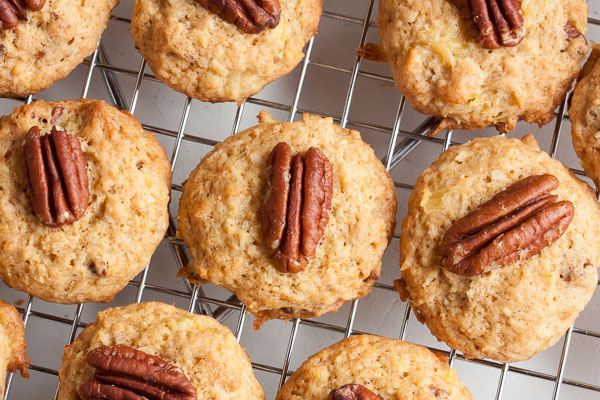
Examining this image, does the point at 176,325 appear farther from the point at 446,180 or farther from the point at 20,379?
the point at 20,379

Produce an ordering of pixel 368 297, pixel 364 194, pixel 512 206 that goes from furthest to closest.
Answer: pixel 368 297 → pixel 364 194 → pixel 512 206

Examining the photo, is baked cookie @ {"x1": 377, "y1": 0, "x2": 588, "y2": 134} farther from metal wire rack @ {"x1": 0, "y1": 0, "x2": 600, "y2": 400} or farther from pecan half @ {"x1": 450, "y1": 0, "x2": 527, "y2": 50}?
metal wire rack @ {"x1": 0, "y1": 0, "x2": 600, "y2": 400}

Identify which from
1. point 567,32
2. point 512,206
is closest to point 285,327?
point 512,206

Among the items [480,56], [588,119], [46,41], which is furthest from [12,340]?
[588,119]

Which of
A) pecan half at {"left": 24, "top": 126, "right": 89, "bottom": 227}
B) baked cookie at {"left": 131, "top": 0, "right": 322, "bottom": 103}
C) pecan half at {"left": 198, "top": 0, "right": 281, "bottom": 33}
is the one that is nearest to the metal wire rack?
baked cookie at {"left": 131, "top": 0, "right": 322, "bottom": 103}

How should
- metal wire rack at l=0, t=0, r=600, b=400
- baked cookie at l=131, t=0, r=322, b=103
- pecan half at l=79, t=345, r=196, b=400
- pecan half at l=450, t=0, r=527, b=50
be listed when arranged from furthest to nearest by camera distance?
metal wire rack at l=0, t=0, r=600, b=400
baked cookie at l=131, t=0, r=322, b=103
pecan half at l=450, t=0, r=527, b=50
pecan half at l=79, t=345, r=196, b=400

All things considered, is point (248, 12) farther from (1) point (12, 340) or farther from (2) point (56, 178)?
(1) point (12, 340)
